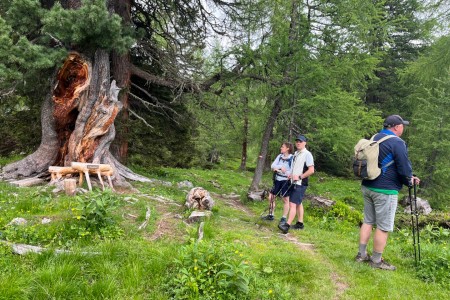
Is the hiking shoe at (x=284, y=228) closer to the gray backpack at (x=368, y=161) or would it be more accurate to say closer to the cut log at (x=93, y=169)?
the gray backpack at (x=368, y=161)

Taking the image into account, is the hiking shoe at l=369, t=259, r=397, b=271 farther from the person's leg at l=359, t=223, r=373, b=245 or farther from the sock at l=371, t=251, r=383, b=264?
the person's leg at l=359, t=223, r=373, b=245

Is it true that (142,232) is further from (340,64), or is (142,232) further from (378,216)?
(340,64)

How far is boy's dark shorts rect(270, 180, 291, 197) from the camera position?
6.91m

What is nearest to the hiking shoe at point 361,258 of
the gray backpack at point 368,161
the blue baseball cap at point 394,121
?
the gray backpack at point 368,161

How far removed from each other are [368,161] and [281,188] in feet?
8.48

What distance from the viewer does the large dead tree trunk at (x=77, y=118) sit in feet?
27.9

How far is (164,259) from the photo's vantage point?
3.91 metres

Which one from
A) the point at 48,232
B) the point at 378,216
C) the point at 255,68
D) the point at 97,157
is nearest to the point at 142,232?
the point at 48,232

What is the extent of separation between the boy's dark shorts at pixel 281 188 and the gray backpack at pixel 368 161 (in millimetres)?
2219

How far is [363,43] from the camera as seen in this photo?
9.60 metres

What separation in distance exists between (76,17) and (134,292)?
6.60 m

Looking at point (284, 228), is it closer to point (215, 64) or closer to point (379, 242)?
point (379, 242)

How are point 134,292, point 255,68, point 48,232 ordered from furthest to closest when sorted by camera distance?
1. point 255,68
2. point 48,232
3. point 134,292

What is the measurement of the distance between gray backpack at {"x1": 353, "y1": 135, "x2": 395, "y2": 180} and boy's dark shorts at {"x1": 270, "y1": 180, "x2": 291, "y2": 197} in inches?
87.4
